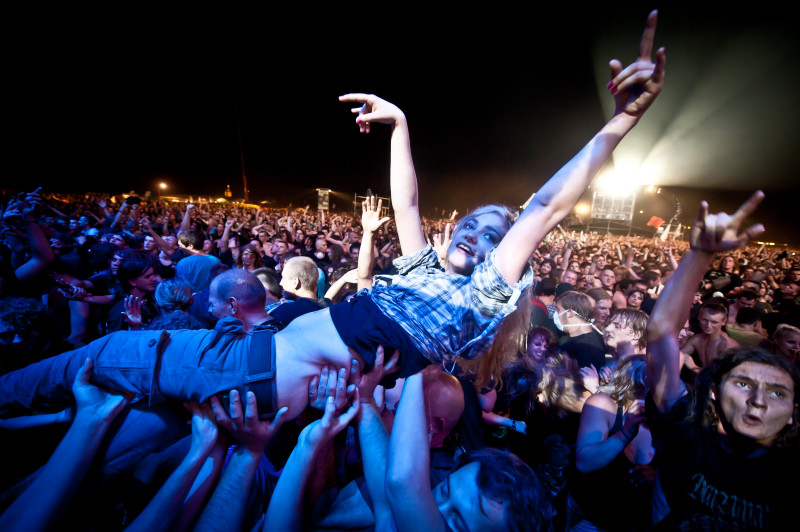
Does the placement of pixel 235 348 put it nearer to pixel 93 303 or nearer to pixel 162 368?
pixel 162 368

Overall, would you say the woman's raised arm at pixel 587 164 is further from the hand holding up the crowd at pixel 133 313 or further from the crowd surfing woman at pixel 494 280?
the hand holding up the crowd at pixel 133 313

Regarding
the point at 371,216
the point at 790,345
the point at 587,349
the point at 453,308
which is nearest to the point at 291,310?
the point at 371,216

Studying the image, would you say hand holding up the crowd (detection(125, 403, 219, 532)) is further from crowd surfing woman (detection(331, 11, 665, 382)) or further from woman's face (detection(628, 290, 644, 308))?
→ woman's face (detection(628, 290, 644, 308))

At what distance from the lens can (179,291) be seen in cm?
272

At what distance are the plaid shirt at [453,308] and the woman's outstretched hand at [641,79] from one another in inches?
33.9

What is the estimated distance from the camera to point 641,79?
1.32 meters

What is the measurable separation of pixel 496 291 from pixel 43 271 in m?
4.44

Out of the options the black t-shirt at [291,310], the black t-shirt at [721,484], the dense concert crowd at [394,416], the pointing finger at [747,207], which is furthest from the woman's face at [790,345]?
the black t-shirt at [291,310]

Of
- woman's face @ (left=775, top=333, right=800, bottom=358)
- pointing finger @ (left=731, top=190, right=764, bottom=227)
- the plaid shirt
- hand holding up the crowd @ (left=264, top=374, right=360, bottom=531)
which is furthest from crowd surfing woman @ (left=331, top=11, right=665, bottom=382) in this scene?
woman's face @ (left=775, top=333, right=800, bottom=358)

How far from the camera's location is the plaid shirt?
1.49 m

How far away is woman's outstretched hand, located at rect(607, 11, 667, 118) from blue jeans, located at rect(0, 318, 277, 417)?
1945 millimetres

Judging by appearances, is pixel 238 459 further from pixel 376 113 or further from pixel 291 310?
pixel 376 113

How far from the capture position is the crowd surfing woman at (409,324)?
1.40 metres

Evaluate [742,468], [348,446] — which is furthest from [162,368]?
[742,468]
